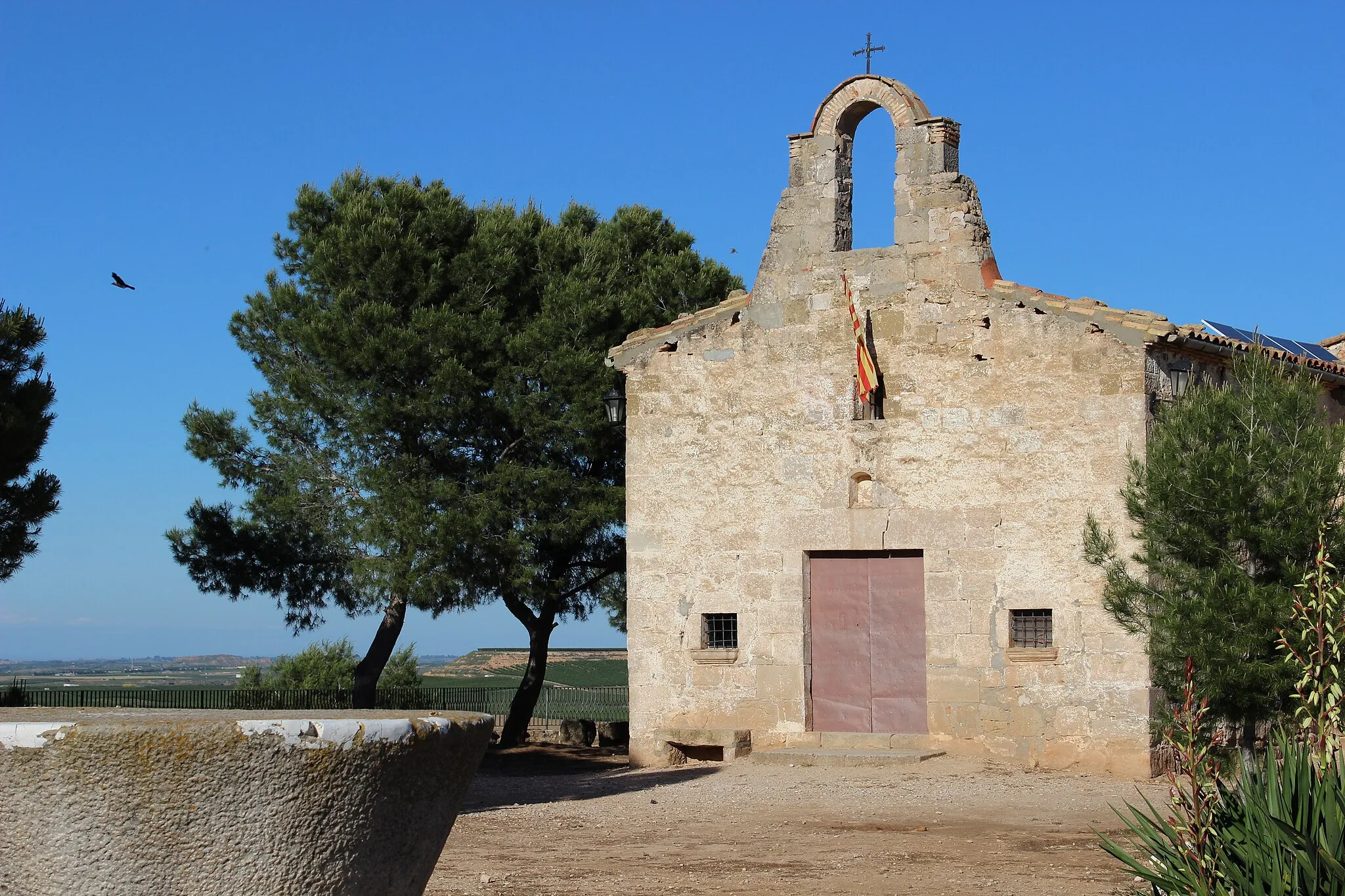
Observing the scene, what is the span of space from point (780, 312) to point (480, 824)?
22.7 ft

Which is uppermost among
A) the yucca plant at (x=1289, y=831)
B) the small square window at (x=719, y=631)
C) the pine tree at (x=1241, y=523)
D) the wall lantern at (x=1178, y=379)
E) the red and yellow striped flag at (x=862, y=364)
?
the red and yellow striped flag at (x=862, y=364)

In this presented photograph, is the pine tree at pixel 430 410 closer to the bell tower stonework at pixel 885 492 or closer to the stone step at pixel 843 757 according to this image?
the bell tower stonework at pixel 885 492

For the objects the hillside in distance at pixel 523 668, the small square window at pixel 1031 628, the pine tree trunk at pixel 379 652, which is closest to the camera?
the small square window at pixel 1031 628

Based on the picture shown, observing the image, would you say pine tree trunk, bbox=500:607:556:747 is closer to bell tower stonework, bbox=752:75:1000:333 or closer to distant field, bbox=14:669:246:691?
distant field, bbox=14:669:246:691

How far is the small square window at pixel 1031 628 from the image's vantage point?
15.2 metres

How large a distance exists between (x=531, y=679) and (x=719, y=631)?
6.06 metres

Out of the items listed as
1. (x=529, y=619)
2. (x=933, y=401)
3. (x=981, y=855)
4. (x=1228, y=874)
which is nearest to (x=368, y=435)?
(x=529, y=619)

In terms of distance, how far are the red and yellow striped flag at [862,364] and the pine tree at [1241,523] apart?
376 centimetres

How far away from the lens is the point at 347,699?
2064 centimetres

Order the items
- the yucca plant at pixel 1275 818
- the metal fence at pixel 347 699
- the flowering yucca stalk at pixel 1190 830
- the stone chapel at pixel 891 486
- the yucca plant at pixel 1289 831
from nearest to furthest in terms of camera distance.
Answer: the flowering yucca stalk at pixel 1190 830 < the yucca plant at pixel 1275 818 < the yucca plant at pixel 1289 831 < the stone chapel at pixel 891 486 < the metal fence at pixel 347 699

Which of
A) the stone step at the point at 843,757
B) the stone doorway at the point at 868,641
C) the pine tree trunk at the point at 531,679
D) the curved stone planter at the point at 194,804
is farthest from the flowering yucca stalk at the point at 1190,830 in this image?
the pine tree trunk at the point at 531,679

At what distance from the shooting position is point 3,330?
16266mm

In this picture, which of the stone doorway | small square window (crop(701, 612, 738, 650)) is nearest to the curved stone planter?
the stone doorway

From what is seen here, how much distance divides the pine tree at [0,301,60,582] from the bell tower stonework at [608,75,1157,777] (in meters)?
6.28
